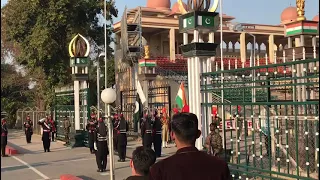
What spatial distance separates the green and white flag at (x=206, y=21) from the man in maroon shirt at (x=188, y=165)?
201 inches

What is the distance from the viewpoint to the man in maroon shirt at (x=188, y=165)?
8.92 feet

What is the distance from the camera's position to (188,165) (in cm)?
273

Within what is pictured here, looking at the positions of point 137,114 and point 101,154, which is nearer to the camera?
point 101,154

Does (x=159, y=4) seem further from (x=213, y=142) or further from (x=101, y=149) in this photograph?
(x=213, y=142)

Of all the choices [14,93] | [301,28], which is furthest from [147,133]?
[14,93]

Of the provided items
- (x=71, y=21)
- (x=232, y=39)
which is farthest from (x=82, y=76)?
(x=232, y=39)

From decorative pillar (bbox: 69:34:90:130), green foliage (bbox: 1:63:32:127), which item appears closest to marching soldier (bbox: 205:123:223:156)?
decorative pillar (bbox: 69:34:90:130)

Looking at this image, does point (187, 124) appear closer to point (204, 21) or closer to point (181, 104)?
point (204, 21)

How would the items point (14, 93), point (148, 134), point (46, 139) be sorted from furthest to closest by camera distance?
point (14, 93), point (46, 139), point (148, 134)

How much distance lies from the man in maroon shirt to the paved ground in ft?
25.0

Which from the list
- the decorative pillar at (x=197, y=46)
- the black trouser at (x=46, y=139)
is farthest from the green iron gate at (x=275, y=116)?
the black trouser at (x=46, y=139)

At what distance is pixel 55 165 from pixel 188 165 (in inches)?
432

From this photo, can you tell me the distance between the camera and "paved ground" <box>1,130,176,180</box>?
11.0 metres

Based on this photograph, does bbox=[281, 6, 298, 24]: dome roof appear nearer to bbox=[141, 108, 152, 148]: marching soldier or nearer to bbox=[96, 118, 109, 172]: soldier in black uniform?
bbox=[141, 108, 152, 148]: marching soldier
